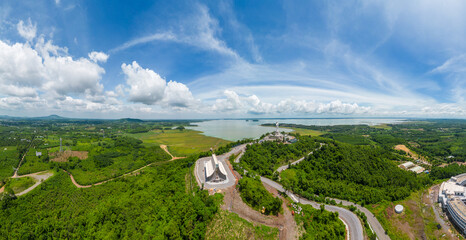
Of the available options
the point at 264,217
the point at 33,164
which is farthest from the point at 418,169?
the point at 33,164

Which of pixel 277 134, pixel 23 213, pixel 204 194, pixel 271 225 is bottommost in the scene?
pixel 23 213

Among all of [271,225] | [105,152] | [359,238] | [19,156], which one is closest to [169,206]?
[271,225]

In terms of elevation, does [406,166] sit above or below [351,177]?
below

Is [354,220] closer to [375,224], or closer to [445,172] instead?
[375,224]

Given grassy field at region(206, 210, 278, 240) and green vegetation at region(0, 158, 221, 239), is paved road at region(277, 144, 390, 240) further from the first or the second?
green vegetation at region(0, 158, 221, 239)

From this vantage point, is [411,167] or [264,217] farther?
[411,167]

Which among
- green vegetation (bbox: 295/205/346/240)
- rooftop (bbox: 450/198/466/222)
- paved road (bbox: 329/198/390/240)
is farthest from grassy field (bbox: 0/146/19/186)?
rooftop (bbox: 450/198/466/222)

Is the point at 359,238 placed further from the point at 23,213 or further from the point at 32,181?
the point at 32,181
